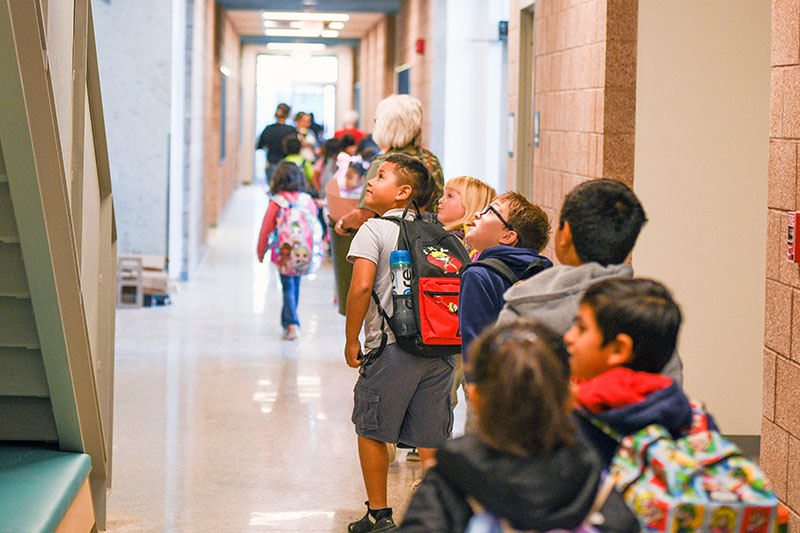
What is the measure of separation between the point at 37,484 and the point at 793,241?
7.69 ft

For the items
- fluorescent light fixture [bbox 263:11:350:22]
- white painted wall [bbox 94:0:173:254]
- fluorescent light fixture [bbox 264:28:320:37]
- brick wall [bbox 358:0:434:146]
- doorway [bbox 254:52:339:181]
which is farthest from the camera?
doorway [bbox 254:52:339:181]

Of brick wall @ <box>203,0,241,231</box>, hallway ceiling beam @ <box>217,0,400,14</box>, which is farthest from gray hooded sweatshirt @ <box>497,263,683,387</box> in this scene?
hallway ceiling beam @ <box>217,0,400,14</box>

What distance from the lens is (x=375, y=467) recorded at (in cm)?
385

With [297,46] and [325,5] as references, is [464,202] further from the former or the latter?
[297,46]

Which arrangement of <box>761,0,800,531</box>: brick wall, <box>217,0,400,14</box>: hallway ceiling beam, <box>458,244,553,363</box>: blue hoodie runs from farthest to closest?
<box>217,0,400,14</box>: hallway ceiling beam, <box>761,0,800,531</box>: brick wall, <box>458,244,553,363</box>: blue hoodie

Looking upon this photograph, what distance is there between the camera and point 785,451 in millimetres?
3264

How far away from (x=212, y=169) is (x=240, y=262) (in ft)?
10.5

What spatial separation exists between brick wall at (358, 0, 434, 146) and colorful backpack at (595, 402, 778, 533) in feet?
33.3

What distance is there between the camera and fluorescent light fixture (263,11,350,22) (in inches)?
773

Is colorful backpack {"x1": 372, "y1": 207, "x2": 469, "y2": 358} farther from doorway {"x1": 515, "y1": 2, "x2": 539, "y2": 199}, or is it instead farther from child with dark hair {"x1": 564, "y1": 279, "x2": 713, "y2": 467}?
doorway {"x1": 515, "y1": 2, "x2": 539, "y2": 199}

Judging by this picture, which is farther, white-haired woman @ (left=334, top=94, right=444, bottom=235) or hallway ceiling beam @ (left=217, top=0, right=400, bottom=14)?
hallway ceiling beam @ (left=217, top=0, right=400, bottom=14)

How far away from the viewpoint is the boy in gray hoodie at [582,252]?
2.33m

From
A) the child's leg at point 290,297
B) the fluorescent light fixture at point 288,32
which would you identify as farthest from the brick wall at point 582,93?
the fluorescent light fixture at point 288,32

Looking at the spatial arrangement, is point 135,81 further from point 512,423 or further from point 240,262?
point 512,423
